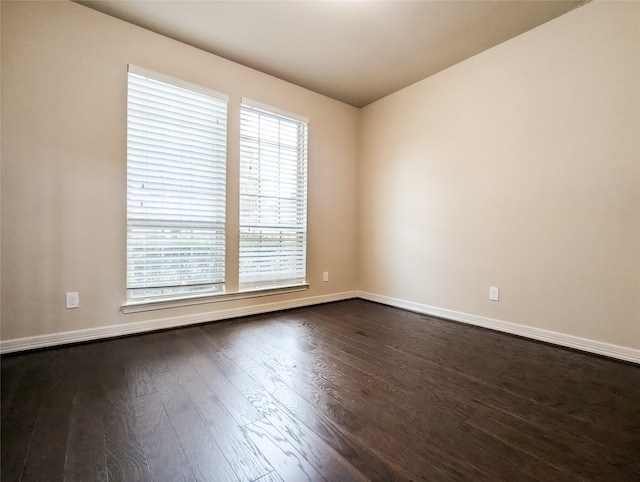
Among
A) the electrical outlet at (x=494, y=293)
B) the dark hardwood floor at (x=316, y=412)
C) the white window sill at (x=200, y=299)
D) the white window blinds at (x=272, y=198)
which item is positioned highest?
the white window blinds at (x=272, y=198)

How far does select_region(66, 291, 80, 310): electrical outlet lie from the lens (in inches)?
82.9

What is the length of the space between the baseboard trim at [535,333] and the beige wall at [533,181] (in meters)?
0.05

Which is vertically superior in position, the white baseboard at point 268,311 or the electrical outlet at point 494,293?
the electrical outlet at point 494,293

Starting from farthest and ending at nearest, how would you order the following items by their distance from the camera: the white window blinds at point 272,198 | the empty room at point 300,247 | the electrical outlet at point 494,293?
the white window blinds at point 272,198 → the electrical outlet at point 494,293 → the empty room at point 300,247

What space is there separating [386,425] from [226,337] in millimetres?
1512

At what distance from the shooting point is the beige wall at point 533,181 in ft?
6.56

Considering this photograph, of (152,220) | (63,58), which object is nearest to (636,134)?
(152,220)

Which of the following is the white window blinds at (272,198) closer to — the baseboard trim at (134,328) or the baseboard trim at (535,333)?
the baseboard trim at (134,328)

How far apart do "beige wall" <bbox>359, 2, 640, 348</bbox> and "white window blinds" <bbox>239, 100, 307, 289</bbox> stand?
1.20 m

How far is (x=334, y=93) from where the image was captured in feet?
11.5

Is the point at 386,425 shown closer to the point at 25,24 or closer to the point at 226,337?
the point at 226,337

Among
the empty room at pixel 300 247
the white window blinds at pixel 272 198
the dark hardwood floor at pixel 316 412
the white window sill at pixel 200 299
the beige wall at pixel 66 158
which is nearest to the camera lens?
the dark hardwood floor at pixel 316 412

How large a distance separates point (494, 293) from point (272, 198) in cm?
240

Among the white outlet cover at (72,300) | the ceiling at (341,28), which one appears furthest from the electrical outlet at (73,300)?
the ceiling at (341,28)
